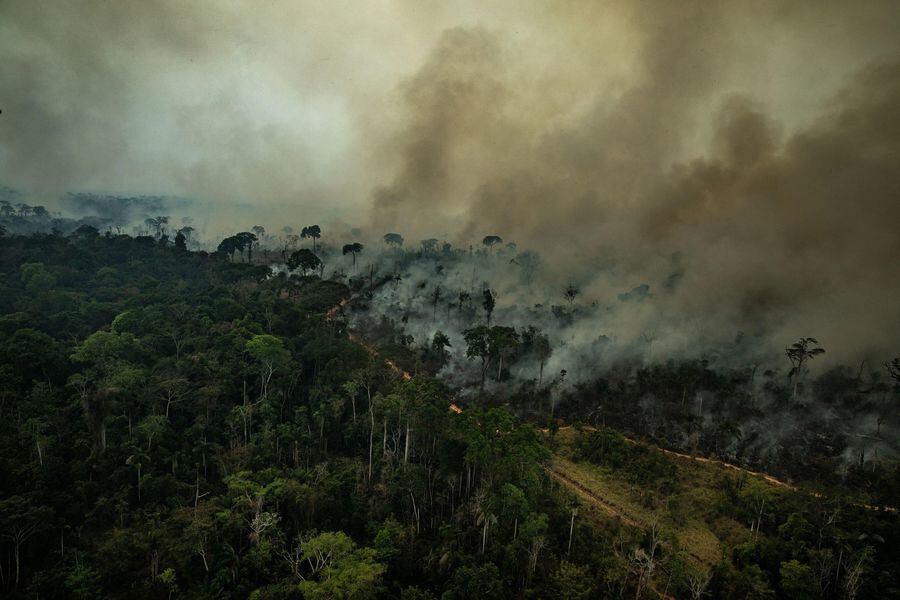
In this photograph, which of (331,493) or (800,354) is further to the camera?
(800,354)

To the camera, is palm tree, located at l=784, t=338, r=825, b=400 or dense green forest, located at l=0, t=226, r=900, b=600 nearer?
dense green forest, located at l=0, t=226, r=900, b=600

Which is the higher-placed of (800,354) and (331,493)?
(800,354)

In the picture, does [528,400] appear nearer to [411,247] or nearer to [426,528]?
[426,528]

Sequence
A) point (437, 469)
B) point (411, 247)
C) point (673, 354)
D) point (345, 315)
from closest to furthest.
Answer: point (437, 469) < point (673, 354) < point (345, 315) < point (411, 247)

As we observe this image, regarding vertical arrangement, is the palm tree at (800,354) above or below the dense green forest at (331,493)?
above

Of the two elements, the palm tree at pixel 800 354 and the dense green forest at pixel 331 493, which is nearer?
the dense green forest at pixel 331 493

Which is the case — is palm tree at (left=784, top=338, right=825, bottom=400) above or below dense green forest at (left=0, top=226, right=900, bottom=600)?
above

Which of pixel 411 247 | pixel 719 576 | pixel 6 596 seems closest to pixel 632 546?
pixel 719 576

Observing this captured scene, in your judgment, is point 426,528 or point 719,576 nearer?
point 719,576
